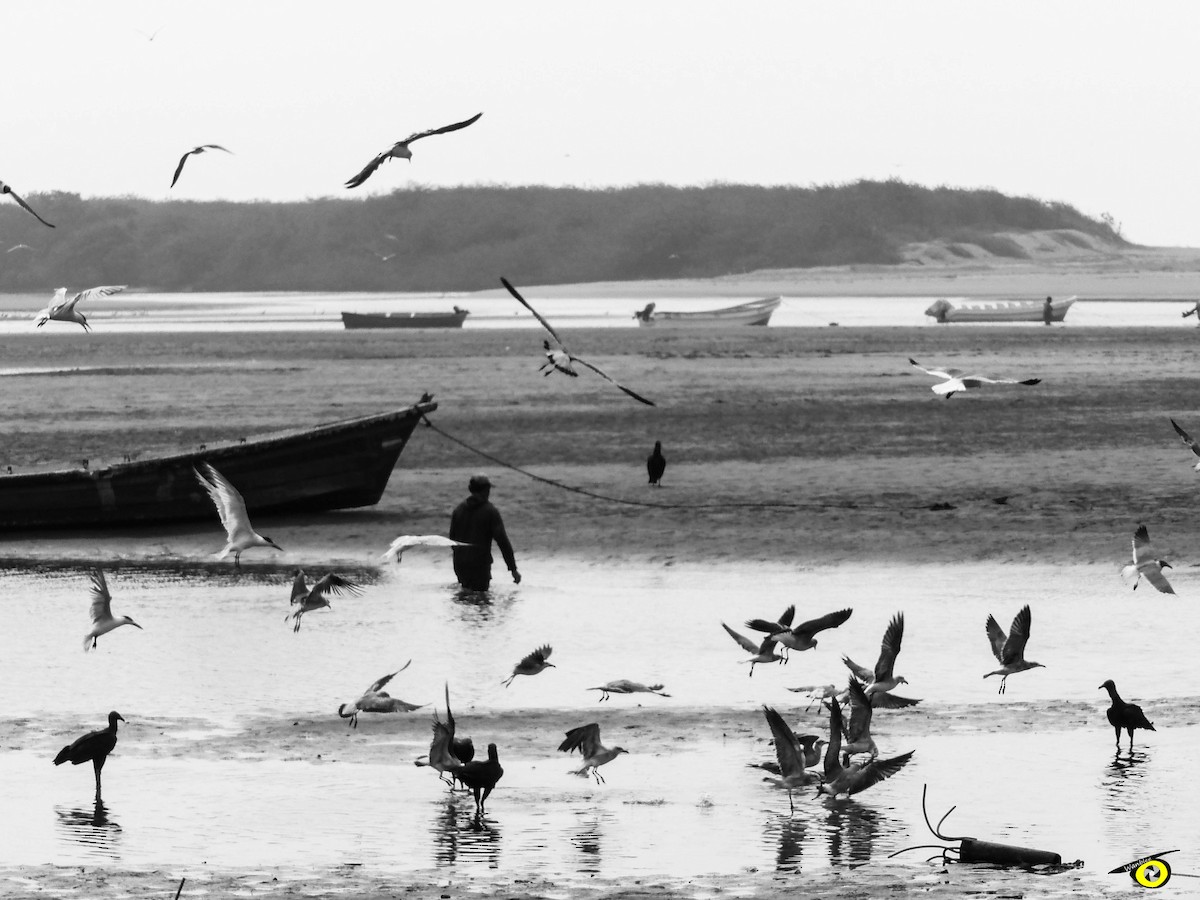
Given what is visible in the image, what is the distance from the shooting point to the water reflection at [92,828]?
9.38m

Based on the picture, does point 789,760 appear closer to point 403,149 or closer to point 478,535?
point 403,149

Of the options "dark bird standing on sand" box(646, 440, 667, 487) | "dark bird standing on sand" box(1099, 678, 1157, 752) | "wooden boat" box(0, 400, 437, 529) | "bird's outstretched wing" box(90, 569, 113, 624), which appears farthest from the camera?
"dark bird standing on sand" box(646, 440, 667, 487)

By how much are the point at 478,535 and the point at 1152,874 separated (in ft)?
31.4

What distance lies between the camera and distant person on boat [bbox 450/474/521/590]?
17281 millimetres

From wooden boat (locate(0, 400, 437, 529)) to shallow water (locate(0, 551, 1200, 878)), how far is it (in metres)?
2.25

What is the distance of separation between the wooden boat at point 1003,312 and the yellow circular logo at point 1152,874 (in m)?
67.8

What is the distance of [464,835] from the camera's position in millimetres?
9586

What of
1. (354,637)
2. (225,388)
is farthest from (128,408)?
(354,637)

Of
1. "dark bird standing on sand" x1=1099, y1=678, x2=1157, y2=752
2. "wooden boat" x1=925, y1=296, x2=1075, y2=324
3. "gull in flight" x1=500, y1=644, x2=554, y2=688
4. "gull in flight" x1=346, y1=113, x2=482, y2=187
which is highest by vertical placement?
"wooden boat" x1=925, y1=296, x2=1075, y2=324

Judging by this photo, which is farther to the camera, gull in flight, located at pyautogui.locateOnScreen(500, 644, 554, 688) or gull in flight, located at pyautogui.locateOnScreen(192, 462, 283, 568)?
gull in flight, located at pyautogui.locateOnScreen(192, 462, 283, 568)

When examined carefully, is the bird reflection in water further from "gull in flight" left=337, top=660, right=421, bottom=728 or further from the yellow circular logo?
the yellow circular logo

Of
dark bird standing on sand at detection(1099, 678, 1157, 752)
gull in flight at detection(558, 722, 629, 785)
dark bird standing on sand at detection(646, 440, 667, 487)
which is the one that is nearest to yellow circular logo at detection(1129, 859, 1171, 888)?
dark bird standing on sand at detection(1099, 678, 1157, 752)

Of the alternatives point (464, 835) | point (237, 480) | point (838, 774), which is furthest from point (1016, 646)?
point (237, 480)

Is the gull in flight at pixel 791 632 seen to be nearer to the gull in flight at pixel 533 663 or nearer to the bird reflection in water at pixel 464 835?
the gull in flight at pixel 533 663
